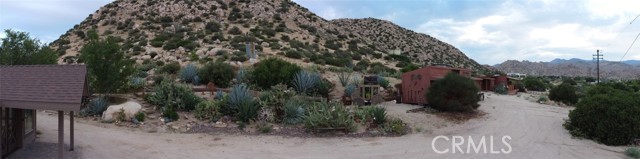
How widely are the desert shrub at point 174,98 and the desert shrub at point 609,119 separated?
1392cm

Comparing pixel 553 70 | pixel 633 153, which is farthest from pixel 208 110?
pixel 553 70

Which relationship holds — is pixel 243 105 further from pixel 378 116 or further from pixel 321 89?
pixel 321 89

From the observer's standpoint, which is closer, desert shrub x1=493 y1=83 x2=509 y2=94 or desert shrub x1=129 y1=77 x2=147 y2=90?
desert shrub x1=129 y1=77 x2=147 y2=90

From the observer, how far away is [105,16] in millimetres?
53625

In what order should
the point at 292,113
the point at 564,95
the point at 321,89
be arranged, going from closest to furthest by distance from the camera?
the point at 292,113
the point at 321,89
the point at 564,95

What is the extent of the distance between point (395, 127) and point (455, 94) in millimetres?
5047

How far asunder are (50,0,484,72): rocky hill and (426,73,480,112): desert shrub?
1675cm

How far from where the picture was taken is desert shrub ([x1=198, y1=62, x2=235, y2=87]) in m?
23.1

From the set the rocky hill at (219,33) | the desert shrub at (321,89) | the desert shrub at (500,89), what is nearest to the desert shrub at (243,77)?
the desert shrub at (321,89)

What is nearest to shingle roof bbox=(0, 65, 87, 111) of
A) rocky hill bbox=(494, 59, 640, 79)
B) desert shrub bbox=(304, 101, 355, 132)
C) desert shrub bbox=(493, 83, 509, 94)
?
desert shrub bbox=(304, 101, 355, 132)

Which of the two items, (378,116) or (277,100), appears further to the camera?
(277,100)

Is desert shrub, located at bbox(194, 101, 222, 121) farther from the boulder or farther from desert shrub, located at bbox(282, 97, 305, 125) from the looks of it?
desert shrub, located at bbox(282, 97, 305, 125)

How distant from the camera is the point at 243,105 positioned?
627 inches

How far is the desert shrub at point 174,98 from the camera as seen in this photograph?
16859 mm
